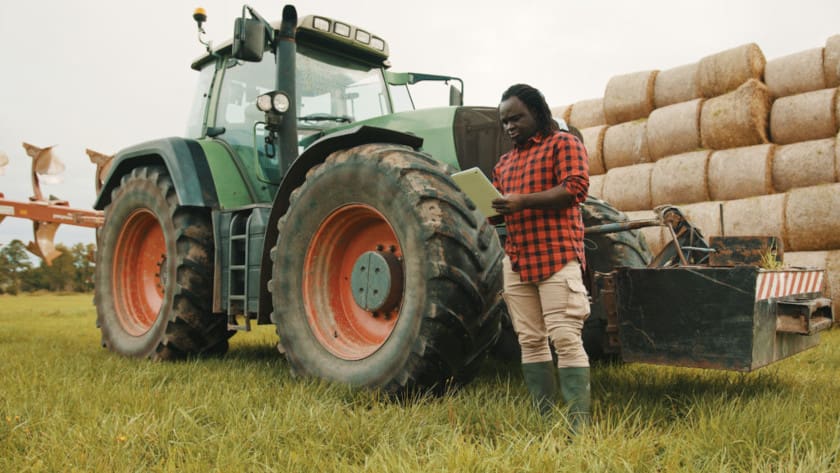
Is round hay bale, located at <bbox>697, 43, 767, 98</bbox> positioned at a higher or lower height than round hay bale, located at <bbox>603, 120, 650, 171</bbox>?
higher

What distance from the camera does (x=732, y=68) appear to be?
840cm

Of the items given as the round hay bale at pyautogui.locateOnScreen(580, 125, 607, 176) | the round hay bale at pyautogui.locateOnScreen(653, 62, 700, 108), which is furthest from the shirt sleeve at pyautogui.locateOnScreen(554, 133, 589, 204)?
the round hay bale at pyautogui.locateOnScreen(580, 125, 607, 176)

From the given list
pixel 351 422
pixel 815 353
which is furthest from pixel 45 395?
pixel 815 353

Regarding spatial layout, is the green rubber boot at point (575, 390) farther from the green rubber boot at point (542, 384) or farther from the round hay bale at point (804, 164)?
the round hay bale at point (804, 164)

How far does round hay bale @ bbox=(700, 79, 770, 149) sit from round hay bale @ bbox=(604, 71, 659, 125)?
1.09m

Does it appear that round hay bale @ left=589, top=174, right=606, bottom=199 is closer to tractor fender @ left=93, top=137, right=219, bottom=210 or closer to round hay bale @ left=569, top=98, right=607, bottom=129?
round hay bale @ left=569, top=98, right=607, bottom=129

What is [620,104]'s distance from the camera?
32.3 feet

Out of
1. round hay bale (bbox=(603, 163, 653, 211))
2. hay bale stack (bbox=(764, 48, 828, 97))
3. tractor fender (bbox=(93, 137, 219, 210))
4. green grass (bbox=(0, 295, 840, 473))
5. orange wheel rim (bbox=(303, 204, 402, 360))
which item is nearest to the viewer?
green grass (bbox=(0, 295, 840, 473))

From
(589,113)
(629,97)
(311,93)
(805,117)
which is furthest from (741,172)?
(311,93)

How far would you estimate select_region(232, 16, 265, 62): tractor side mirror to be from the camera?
153 inches

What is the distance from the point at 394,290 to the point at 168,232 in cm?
214

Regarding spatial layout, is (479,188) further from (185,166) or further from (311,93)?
(185,166)

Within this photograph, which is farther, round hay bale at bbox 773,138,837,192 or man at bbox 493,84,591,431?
round hay bale at bbox 773,138,837,192

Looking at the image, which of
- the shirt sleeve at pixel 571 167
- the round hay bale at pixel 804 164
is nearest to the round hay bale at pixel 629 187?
the round hay bale at pixel 804 164
